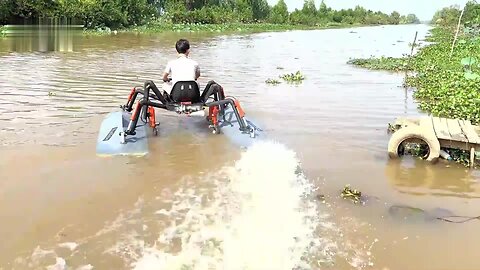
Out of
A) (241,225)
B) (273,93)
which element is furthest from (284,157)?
(273,93)

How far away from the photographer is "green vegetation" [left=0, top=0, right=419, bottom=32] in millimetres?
38750

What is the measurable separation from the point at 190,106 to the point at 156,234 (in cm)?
334

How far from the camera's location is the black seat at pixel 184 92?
736cm

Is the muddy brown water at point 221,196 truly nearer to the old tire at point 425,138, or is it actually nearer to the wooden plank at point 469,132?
the old tire at point 425,138

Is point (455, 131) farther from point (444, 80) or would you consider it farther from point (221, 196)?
point (444, 80)

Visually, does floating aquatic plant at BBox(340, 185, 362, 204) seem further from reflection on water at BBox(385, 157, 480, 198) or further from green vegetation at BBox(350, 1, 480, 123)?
green vegetation at BBox(350, 1, 480, 123)

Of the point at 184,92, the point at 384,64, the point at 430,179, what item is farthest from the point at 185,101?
the point at 384,64

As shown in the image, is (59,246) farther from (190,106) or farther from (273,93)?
(273,93)

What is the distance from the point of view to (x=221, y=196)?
204 inches

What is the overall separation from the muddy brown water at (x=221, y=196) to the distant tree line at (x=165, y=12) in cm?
3217

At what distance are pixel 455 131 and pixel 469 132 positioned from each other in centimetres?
17

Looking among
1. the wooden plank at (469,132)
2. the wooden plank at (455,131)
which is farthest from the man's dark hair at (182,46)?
the wooden plank at (469,132)

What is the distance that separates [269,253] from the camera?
401 centimetres

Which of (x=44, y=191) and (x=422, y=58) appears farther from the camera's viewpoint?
(x=422, y=58)
